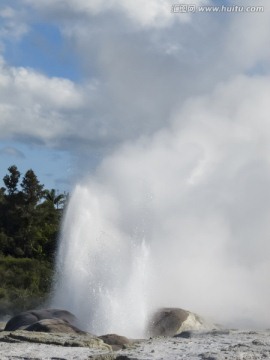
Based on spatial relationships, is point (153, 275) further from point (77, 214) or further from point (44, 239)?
point (44, 239)

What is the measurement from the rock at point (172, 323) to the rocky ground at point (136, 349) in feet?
18.8

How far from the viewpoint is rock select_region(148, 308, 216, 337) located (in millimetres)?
12969

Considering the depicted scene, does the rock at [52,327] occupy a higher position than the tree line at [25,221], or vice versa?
the tree line at [25,221]

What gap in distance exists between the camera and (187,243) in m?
19.3

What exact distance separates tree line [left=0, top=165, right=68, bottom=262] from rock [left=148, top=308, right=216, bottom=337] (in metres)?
16.3

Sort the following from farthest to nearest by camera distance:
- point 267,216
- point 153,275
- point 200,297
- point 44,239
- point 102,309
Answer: point 44,239, point 267,216, point 200,297, point 153,275, point 102,309

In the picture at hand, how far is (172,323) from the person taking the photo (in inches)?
520

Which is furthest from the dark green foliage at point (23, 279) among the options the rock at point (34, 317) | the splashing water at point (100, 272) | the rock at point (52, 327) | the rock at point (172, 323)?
the rock at point (52, 327)

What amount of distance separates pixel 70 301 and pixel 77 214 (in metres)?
2.68

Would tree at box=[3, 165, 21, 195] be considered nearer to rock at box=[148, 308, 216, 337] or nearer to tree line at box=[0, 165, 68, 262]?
tree line at box=[0, 165, 68, 262]

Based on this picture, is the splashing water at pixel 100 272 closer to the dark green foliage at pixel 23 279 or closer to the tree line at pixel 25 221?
the dark green foliage at pixel 23 279

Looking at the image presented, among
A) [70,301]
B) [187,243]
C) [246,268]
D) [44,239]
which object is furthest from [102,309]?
[44,239]

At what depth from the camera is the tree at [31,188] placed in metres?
31.7

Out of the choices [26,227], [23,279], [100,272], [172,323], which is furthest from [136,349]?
[26,227]
